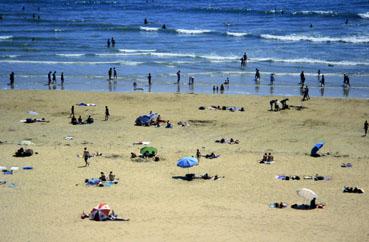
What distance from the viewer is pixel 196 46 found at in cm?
5891

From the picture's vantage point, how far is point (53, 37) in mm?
64938

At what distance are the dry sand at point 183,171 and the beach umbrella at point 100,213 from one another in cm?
32

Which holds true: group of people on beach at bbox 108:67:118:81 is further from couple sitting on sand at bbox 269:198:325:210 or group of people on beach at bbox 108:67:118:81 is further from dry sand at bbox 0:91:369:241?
couple sitting on sand at bbox 269:198:325:210

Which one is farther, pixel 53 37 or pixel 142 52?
pixel 53 37

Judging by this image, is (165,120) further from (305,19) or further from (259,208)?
(305,19)

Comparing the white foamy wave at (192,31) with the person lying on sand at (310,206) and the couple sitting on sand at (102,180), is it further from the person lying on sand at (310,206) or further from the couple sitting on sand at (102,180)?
the person lying on sand at (310,206)

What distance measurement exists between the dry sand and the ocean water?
16.2 feet

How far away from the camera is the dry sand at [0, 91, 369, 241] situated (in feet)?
66.2

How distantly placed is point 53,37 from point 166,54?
15.4 m

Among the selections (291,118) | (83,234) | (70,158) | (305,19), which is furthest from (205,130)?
(305,19)

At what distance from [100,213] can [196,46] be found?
39583 mm

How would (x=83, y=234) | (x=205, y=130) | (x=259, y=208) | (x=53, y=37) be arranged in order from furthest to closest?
(x=53, y=37), (x=205, y=130), (x=259, y=208), (x=83, y=234)

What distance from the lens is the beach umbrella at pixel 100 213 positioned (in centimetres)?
2067

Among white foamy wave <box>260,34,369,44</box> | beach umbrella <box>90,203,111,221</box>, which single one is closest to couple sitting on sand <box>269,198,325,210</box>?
beach umbrella <box>90,203,111,221</box>
